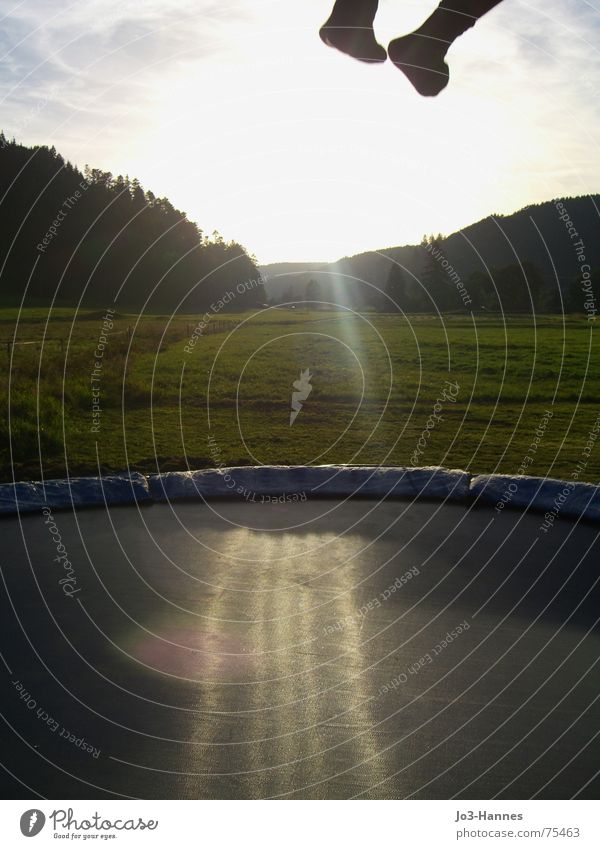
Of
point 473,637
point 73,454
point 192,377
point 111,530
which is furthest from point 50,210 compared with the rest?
point 473,637

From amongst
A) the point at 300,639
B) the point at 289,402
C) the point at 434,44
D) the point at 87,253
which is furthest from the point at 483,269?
the point at 434,44

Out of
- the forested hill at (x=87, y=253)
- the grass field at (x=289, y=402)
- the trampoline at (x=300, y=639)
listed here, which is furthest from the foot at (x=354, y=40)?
the forested hill at (x=87, y=253)

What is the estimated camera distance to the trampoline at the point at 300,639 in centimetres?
373

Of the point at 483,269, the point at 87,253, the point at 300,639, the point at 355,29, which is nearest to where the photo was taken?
the point at 355,29

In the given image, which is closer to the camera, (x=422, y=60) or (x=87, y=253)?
(x=422, y=60)

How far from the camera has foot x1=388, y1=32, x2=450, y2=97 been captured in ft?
5.86

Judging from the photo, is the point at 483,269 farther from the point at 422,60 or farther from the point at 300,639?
the point at 422,60

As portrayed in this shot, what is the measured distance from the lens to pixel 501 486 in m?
8.62

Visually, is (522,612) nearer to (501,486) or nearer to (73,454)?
(501,486)

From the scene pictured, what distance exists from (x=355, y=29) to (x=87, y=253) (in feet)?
161

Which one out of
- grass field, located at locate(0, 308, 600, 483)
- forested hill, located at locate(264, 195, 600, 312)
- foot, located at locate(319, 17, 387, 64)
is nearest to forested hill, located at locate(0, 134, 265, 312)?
forested hill, located at locate(264, 195, 600, 312)

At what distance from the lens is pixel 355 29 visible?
1.78m

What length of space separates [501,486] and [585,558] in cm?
176

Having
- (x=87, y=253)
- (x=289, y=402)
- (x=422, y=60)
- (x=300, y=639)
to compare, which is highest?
(x=87, y=253)
